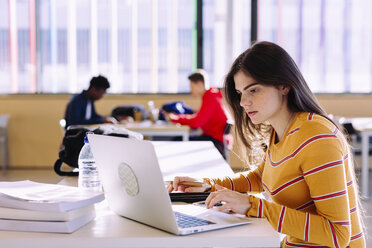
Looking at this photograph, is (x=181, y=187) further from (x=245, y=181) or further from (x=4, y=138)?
(x=4, y=138)

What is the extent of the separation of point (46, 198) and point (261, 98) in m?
0.66

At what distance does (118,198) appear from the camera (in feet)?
4.30

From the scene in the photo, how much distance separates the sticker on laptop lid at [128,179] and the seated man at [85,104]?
3990mm

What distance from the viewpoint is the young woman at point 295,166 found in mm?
1264

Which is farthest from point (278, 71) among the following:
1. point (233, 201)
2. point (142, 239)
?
point (142, 239)

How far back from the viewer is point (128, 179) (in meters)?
1.24

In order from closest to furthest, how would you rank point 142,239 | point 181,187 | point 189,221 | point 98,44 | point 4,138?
point 142,239 < point 189,221 < point 181,187 < point 4,138 < point 98,44

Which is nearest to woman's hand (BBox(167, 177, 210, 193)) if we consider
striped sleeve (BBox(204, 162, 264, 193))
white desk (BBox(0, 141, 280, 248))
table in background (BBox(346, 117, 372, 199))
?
striped sleeve (BBox(204, 162, 264, 193))

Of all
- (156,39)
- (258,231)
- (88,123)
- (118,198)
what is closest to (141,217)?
(118,198)

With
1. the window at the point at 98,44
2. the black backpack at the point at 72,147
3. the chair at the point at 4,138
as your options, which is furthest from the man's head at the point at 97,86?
the black backpack at the point at 72,147

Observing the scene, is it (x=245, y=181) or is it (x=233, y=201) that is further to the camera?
(x=245, y=181)

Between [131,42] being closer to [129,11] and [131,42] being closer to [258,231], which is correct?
[129,11]

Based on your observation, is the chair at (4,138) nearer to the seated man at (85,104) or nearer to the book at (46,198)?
the seated man at (85,104)

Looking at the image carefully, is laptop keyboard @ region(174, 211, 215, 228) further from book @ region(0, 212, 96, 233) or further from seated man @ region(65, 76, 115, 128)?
seated man @ region(65, 76, 115, 128)
